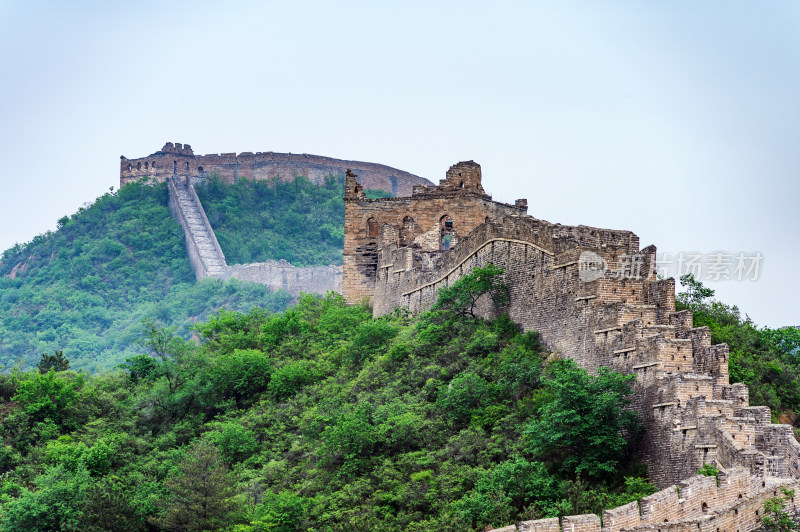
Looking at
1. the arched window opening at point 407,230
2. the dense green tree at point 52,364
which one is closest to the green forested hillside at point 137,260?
the dense green tree at point 52,364

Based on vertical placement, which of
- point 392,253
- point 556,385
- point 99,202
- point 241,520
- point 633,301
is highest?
point 99,202

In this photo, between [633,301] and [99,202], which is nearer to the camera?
[633,301]

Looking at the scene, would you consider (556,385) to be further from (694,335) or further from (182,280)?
(182,280)

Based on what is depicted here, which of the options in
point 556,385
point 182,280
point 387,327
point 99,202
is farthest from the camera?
point 99,202

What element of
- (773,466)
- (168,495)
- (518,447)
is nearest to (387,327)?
(168,495)

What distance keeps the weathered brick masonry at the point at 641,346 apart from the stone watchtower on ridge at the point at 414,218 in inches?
53.8

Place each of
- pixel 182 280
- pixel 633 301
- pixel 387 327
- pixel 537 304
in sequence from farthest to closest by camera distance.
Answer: pixel 182 280
pixel 387 327
pixel 537 304
pixel 633 301

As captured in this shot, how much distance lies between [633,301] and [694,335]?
10.3 ft

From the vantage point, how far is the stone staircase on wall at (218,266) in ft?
310

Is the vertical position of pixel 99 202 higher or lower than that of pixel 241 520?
higher

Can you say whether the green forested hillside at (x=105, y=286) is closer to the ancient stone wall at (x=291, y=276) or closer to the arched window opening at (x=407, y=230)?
the ancient stone wall at (x=291, y=276)

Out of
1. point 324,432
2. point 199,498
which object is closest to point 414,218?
point 324,432

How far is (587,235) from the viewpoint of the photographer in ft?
132

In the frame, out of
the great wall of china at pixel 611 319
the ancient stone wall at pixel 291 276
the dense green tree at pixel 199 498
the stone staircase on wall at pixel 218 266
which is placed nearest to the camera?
the great wall of china at pixel 611 319
